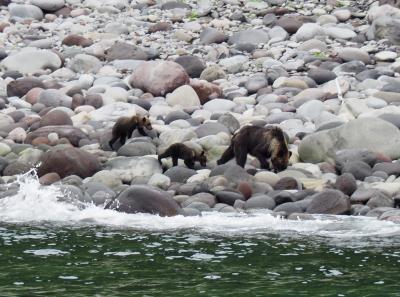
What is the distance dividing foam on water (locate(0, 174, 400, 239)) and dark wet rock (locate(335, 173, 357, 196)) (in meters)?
1.39

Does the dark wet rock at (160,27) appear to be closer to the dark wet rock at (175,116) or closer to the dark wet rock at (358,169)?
the dark wet rock at (175,116)

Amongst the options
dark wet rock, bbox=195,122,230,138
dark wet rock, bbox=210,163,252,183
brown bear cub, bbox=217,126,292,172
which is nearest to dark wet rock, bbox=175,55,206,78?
dark wet rock, bbox=195,122,230,138

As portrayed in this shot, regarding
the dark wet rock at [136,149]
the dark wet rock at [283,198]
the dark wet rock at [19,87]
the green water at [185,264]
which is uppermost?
the dark wet rock at [19,87]

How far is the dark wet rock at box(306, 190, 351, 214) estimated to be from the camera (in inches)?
568

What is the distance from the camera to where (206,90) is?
23094 millimetres

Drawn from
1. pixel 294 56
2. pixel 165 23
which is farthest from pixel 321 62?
pixel 165 23

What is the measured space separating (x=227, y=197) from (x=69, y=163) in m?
3.26

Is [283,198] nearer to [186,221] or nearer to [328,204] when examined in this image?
[328,204]

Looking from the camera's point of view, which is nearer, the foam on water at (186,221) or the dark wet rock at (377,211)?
the foam on water at (186,221)

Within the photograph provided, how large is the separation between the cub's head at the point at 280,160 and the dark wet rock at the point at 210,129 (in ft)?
8.06

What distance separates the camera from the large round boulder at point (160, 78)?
2358cm

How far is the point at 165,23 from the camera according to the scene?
29.7 meters

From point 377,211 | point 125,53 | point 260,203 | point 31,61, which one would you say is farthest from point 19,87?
point 377,211

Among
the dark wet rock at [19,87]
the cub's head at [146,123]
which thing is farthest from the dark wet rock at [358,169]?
the dark wet rock at [19,87]
